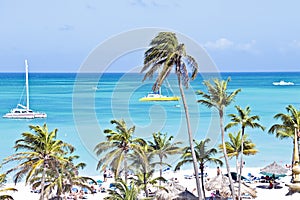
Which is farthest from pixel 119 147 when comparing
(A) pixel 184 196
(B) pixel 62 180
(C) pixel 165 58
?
(A) pixel 184 196

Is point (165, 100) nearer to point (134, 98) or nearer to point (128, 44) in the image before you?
point (134, 98)

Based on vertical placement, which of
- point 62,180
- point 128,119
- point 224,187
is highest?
point 128,119

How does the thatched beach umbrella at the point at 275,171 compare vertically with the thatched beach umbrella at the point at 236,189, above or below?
above

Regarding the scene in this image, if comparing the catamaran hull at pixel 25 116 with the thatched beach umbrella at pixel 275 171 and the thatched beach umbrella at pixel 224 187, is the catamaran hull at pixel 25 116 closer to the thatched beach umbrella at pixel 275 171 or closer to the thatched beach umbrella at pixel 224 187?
the thatched beach umbrella at pixel 275 171

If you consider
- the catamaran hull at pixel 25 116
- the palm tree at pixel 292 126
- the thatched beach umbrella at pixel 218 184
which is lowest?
the thatched beach umbrella at pixel 218 184

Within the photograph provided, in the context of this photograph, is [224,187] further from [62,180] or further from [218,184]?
[62,180]

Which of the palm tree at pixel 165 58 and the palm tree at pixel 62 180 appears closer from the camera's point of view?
the palm tree at pixel 165 58

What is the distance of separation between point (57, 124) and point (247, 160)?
151 feet

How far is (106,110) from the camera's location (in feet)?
369

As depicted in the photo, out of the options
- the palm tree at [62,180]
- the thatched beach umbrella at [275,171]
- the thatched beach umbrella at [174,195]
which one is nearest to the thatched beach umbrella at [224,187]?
the thatched beach umbrella at [174,195]

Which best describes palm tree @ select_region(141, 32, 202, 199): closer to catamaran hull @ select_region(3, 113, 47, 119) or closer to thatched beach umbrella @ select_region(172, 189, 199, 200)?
thatched beach umbrella @ select_region(172, 189, 199, 200)

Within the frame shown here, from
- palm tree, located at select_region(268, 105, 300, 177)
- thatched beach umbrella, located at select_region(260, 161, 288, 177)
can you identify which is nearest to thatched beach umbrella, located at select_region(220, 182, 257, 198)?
palm tree, located at select_region(268, 105, 300, 177)

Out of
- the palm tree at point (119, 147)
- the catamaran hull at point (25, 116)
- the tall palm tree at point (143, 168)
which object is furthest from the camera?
the catamaran hull at point (25, 116)

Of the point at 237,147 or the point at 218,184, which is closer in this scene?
the point at 237,147
